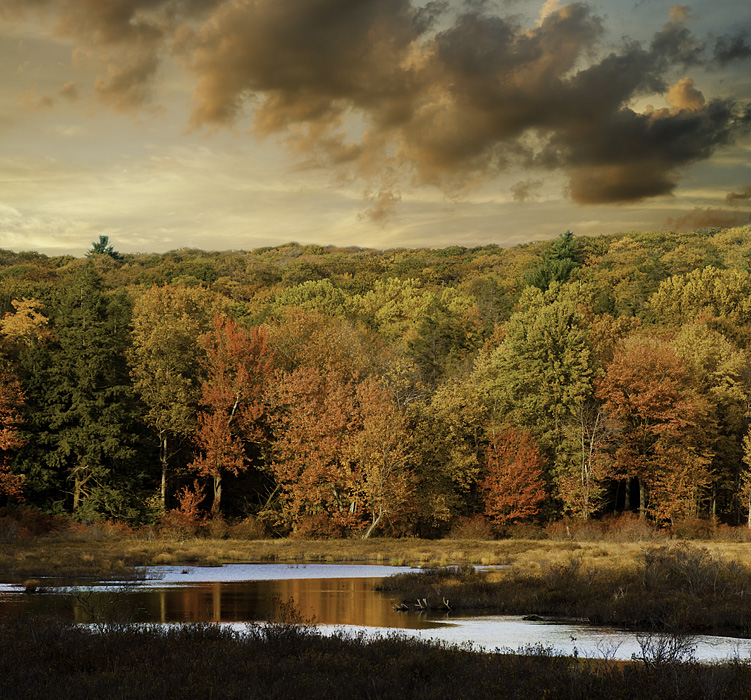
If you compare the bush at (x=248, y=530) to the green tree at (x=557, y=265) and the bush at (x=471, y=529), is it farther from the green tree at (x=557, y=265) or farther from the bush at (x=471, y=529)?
the green tree at (x=557, y=265)

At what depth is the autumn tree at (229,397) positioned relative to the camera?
57125 mm

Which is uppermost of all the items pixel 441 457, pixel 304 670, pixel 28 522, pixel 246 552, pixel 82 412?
pixel 82 412

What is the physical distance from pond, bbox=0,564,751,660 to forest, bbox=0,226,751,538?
67.6 ft

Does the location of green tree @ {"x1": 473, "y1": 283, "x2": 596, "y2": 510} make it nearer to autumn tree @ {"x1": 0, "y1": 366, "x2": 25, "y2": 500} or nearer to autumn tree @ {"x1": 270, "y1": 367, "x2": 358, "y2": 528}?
autumn tree @ {"x1": 270, "y1": 367, "x2": 358, "y2": 528}

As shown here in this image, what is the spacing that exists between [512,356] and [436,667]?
5535cm

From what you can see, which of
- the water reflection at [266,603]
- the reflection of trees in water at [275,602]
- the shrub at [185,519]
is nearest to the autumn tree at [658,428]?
the shrub at [185,519]

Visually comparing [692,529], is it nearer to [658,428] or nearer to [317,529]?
[658,428]

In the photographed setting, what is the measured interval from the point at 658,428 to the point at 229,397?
30059mm

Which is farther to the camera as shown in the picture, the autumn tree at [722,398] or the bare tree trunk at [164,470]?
the autumn tree at [722,398]

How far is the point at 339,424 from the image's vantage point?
2179 inches

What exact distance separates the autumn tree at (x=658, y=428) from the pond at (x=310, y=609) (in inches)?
1325

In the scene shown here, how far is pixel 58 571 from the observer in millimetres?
34062

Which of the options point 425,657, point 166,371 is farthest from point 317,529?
point 425,657

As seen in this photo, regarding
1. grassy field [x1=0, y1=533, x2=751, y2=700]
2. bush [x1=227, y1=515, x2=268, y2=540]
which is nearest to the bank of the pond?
bush [x1=227, y1=515, x2=268, y2=540]
